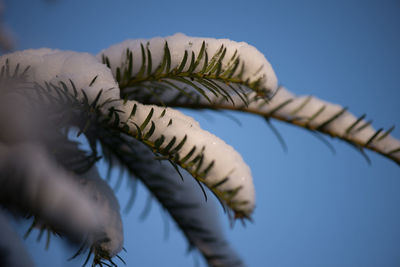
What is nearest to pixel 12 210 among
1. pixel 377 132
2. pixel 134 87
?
pixel 134 87

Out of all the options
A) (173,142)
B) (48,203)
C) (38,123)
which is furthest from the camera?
(173,142)

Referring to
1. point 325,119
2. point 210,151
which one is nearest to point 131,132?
point 210,151

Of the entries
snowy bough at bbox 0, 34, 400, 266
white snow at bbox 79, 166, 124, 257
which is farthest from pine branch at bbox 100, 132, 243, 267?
white snow at bbox 79, 166, 124, 257

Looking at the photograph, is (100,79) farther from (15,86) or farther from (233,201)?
(233,201)

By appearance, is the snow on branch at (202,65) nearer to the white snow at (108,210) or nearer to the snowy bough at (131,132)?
the snowy bough at (131,132)

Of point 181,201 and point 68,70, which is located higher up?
point 68,70

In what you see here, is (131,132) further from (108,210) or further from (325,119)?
(325,119)

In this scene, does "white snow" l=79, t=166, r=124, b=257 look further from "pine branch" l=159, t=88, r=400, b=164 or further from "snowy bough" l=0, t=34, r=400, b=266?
"pine branch" l=159, t=88, r=400, b=164

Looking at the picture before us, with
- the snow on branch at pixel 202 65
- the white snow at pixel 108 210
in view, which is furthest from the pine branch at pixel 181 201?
the snow on branch at pixel 202 65

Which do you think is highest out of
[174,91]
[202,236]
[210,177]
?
[174,91]
